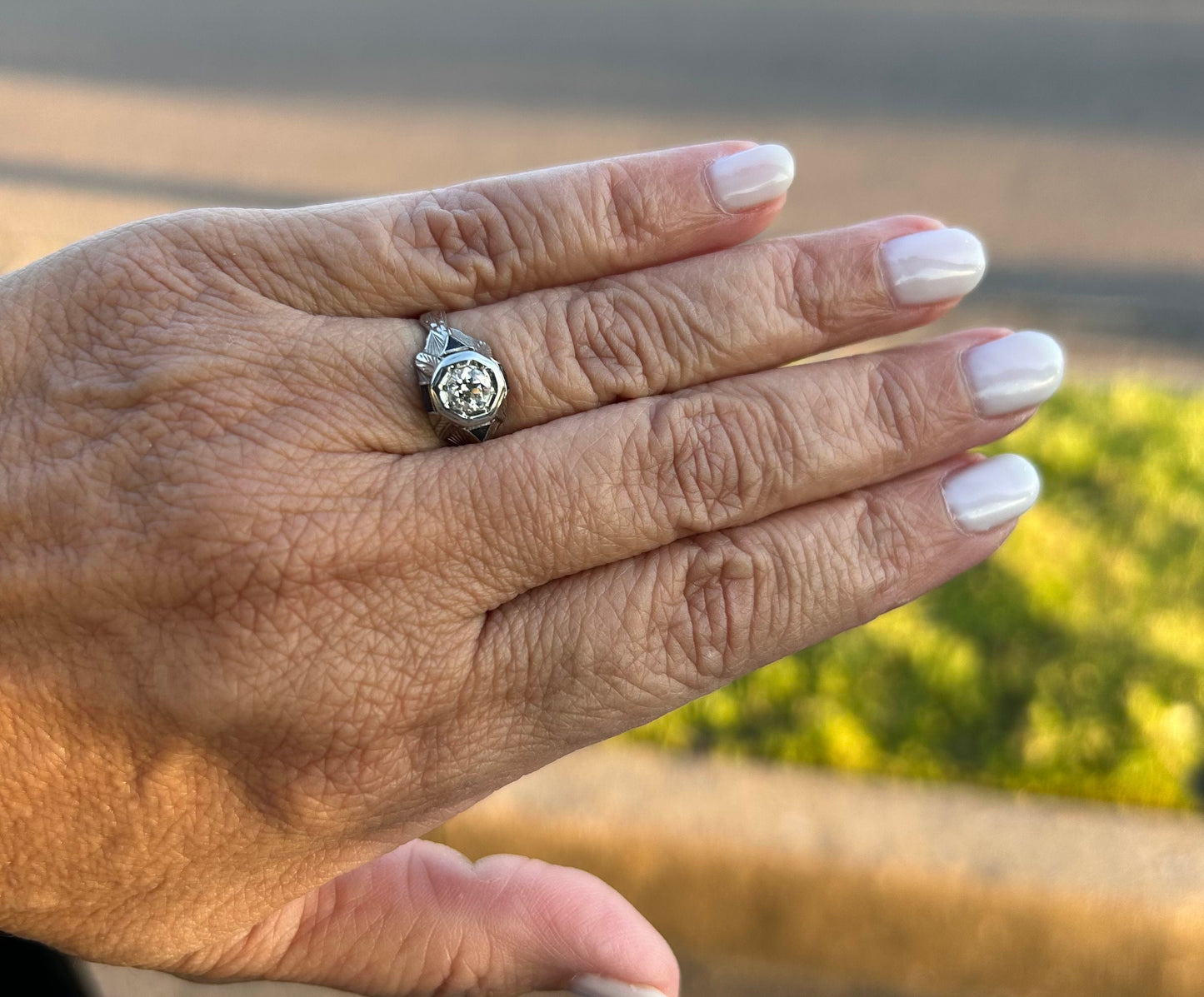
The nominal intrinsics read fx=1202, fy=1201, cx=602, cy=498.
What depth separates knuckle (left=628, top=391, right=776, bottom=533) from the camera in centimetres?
169

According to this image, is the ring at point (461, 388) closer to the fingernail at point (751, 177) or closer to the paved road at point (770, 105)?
the fingernail at point (751, 177)

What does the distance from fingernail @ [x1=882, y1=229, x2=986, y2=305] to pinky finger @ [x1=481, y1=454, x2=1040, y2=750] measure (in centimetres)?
26

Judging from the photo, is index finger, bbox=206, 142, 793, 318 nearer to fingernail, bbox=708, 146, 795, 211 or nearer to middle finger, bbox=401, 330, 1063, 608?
fingernail, bbox=708, 146, 795, 211

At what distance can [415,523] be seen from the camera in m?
1.62

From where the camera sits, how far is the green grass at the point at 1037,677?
118 inches

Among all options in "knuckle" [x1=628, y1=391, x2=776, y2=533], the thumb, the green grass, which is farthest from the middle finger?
the green grass

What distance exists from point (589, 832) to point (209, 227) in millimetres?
1826

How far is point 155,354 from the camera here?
5.40ft

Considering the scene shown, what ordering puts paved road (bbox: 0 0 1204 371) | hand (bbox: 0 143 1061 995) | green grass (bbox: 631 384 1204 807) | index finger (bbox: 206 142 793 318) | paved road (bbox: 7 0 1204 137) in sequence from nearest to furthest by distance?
hand (bbox: 0 143 1061 995) < index finger (bbox: 206 142 793 318) < green grass (bbox: 631 384 1204 807) < paved road (bbox: 0 0 1204 371) < paved road (bbox: 7 0 1204 137)

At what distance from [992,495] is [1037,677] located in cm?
164

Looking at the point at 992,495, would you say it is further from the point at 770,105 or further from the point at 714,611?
the point at 770,105

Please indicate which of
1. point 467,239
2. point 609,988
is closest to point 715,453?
point 467,239

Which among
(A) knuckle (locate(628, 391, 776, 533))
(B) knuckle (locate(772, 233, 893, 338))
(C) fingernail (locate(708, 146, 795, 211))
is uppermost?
(C) fingernail (locate(708, 146, 795, 211))

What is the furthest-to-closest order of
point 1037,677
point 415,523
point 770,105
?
point 770,105 < point 1037,677 < point 415,523
